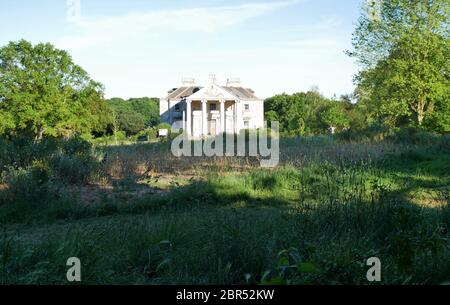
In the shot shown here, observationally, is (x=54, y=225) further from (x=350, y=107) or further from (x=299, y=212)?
(x=350, y=107)

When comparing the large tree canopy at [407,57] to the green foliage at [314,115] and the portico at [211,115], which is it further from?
the portico at [211,115]

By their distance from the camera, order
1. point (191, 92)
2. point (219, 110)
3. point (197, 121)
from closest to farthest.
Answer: point (197, 121) → point (219, 110) → point (191, 92)

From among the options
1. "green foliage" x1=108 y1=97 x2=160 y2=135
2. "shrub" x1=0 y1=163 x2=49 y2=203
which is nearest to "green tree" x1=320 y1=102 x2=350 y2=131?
"shrub" x1=0 y1=163 x2=49 y2=203

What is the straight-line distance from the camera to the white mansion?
47.8 metres

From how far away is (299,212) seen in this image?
4.78 metres

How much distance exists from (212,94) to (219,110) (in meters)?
2.41

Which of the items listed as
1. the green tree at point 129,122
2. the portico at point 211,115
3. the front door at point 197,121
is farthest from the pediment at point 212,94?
the green tree at point 129,122

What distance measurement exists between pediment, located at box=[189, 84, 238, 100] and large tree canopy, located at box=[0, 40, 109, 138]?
41.0 ft

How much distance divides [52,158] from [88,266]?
19.2ft

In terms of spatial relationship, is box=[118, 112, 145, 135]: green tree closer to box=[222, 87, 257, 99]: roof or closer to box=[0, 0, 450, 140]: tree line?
box=[0, 0, 450, 140]: tree line

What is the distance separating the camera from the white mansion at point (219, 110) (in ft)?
157

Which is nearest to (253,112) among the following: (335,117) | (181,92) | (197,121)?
(197,121)

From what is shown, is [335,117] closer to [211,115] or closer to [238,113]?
[238,113]

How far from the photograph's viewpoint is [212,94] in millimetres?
48125
